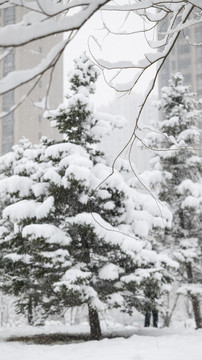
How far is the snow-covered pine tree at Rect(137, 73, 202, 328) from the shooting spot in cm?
1266

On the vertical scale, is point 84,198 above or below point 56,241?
above

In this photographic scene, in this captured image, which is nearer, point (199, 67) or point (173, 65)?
point (199, 67)

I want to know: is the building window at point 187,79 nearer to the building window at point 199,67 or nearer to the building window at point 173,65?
the building window at point 199,67

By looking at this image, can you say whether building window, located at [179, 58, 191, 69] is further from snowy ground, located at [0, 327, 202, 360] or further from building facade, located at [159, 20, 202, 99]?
snowy ground, located at [0, 327, 202, 360]

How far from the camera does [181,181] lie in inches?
555

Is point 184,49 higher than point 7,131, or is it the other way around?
point 184,49

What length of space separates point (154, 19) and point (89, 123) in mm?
9226

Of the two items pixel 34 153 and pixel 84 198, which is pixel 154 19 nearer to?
pixel 84 198

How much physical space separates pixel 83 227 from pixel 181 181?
6395 mm

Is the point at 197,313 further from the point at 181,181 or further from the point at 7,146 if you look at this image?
the point at 7,146

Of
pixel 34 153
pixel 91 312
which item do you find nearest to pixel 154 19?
pixel 91 312

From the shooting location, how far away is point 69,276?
834cm

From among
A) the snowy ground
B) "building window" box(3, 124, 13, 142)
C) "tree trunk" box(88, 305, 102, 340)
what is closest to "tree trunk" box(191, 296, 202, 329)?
"tree trunk" box(88, 305, 102, 340)

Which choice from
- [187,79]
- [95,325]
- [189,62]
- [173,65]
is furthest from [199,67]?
[95,325]
